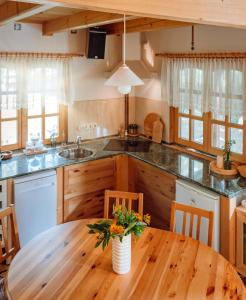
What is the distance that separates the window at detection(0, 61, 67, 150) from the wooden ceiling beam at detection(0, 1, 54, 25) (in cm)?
88

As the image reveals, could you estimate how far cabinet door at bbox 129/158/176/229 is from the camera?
3838 millimetres

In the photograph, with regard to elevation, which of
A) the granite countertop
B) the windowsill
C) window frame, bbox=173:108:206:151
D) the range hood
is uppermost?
the range hood

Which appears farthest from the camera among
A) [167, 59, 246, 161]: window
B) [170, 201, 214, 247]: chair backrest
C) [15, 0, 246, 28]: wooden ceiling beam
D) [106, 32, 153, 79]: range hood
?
[106, 32, 153, 79]: range hood

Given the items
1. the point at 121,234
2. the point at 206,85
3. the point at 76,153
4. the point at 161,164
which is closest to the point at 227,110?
the point at 206,85

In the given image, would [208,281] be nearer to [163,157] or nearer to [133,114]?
[163,157]

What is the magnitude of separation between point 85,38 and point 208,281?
3443 millimetres

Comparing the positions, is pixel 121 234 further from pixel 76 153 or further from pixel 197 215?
pixel 76 153

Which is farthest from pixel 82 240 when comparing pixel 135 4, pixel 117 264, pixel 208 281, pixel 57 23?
pixel 57 23

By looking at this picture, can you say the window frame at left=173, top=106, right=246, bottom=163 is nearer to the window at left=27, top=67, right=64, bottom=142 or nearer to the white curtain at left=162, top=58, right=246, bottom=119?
the white curtain at left=162, top=58, right=246, bottom=119

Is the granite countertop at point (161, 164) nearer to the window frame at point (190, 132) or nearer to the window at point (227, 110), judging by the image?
the window frame at point (190, 132)

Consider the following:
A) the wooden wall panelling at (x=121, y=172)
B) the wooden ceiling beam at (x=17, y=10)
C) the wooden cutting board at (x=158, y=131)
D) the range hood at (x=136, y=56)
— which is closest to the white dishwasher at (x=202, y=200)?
the wooden wall panelling at (x=121, y=172)

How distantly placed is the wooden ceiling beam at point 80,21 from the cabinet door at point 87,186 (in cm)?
147

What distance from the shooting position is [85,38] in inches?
180

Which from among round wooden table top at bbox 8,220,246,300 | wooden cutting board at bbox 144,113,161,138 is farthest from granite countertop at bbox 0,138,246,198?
round wooden table top at bbox 8,220,246,300
